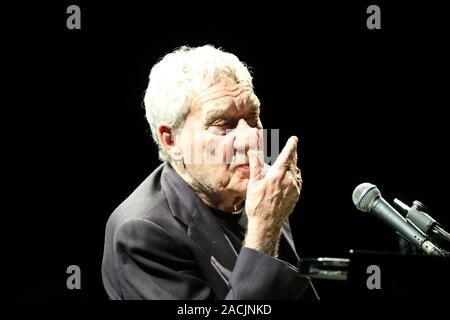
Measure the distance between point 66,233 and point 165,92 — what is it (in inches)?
53.6

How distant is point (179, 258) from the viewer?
Answer: 2012 millimetres

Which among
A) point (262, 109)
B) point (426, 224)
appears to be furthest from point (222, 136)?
point (262, 109)

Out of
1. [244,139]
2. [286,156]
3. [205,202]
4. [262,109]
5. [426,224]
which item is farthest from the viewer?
[262,109]

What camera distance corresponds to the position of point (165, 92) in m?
2.12

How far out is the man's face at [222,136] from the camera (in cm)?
208

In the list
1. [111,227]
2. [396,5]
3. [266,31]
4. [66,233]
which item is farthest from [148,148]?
[396,5]

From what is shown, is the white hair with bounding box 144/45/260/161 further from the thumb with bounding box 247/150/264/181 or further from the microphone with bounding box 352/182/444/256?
the microphone with bounding box 352/182/444/256

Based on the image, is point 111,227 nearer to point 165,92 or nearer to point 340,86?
point 165,92

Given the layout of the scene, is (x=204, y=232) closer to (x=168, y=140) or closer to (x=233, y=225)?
(x=233, y=225)

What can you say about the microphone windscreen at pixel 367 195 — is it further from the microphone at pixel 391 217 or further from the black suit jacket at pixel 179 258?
the black suit jacket at pixel 179 258

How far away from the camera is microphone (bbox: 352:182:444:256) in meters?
1.85

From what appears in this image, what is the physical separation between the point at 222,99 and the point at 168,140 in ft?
0.81

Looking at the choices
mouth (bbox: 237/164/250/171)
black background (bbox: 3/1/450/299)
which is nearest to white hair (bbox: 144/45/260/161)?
mouth (bbox: 237/164/250/171)

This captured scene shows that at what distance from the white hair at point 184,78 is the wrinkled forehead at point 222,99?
0.06 ft
